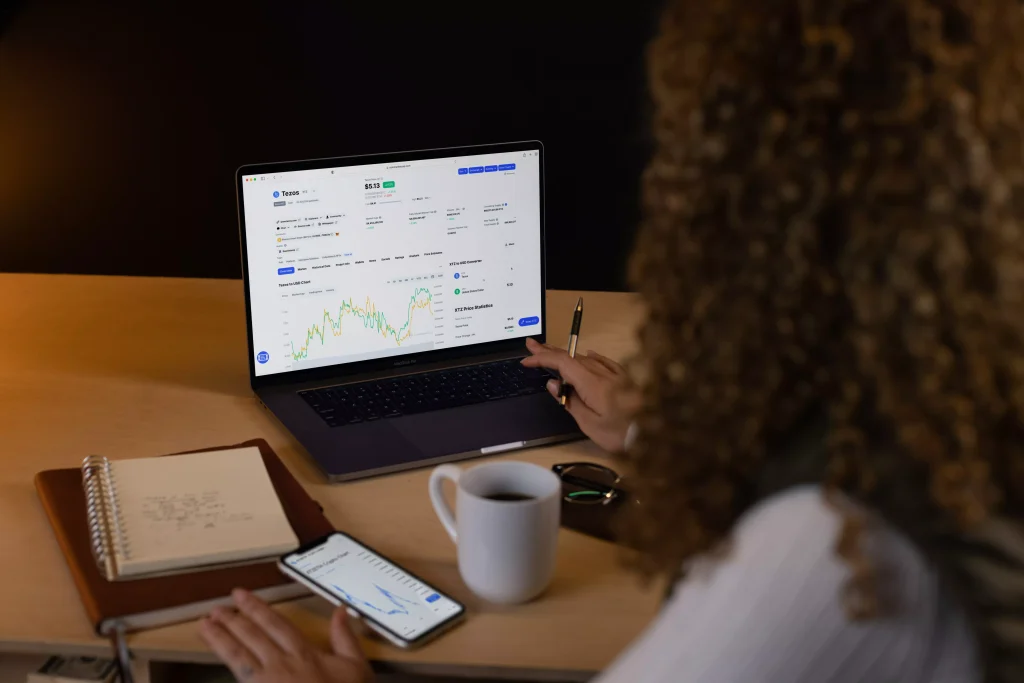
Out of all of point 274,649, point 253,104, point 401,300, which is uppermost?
point 253,104

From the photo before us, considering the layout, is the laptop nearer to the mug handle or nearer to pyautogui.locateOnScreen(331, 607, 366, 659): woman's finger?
the mug handle

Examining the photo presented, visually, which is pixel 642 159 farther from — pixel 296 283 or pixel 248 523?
pixel 248 523

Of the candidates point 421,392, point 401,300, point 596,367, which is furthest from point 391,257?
point 596,367

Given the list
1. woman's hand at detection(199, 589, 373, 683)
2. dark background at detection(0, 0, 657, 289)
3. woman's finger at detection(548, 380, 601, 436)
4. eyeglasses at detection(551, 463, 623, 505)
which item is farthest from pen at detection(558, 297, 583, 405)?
dark background at detection(0, 0, 657, 289)

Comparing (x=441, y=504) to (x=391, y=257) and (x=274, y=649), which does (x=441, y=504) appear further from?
(x=391, y=257)

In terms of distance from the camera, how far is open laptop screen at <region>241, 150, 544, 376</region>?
1.33m

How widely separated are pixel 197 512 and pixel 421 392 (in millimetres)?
377

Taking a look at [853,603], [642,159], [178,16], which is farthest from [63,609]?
[642,159]

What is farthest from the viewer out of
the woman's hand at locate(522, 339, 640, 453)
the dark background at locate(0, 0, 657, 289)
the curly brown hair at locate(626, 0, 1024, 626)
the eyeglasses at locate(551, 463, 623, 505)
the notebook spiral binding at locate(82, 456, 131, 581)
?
the dark background at locate(0, 0, 657, 289)

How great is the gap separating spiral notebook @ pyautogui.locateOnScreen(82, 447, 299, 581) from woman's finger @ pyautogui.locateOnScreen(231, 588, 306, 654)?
0.06 m

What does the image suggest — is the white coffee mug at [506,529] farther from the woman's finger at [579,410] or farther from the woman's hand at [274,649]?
the woman's finger at [579,410]

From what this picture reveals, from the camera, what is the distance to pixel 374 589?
3.15 ft

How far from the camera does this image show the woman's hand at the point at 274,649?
87cm

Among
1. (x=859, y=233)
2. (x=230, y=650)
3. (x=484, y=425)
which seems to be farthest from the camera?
(x=484, y=425)
